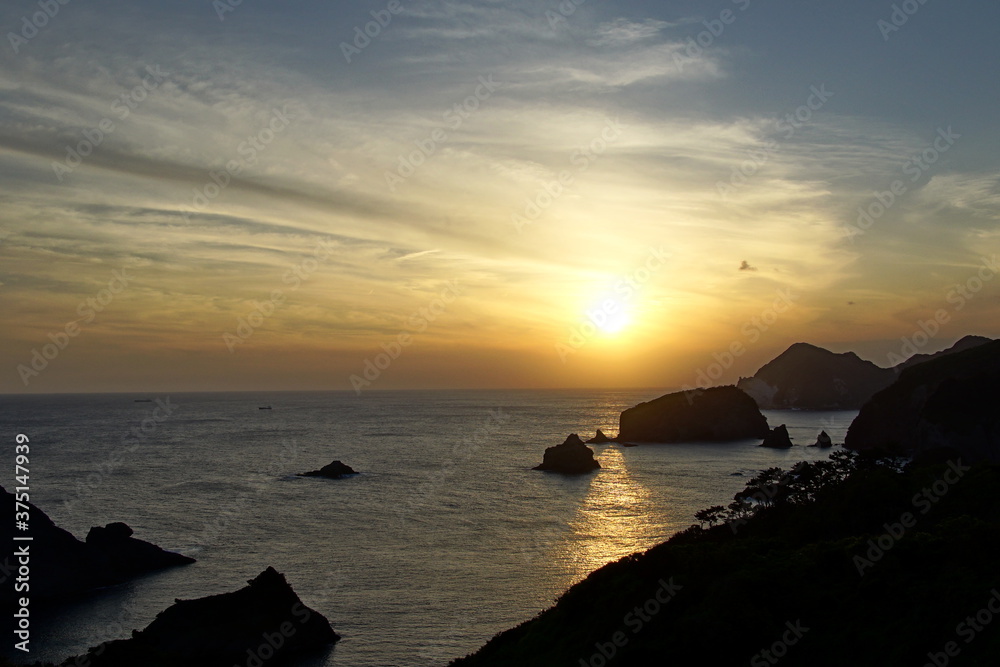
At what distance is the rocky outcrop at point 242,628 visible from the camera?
38531 millimetres

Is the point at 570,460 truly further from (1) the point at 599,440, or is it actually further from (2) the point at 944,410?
(1) the point at 599,440

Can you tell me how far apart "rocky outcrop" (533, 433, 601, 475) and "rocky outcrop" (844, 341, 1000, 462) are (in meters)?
42.3

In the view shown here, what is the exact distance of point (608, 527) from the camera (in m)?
71.3

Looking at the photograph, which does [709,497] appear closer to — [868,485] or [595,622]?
[868,485]

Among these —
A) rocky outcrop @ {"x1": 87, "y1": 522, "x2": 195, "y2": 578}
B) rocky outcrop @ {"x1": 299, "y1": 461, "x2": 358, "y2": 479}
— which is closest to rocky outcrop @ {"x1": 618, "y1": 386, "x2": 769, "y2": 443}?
rocky outcrop @ {"x1": 299, "y1": 461, "x2": 358, "y2": 479}

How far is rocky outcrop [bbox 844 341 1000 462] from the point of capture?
91375 millimetres

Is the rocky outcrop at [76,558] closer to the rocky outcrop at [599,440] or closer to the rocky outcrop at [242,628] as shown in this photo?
the rocky outcrop at [242,628]

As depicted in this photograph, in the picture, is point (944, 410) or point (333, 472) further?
point (333, 472)

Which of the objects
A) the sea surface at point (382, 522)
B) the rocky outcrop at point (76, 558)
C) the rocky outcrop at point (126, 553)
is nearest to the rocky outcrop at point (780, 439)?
the sea surface at point (382, 522)

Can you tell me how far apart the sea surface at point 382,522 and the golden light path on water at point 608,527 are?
0.93 feet

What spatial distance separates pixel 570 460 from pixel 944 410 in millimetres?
54471

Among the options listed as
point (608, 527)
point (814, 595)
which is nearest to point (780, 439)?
point (608, 527)

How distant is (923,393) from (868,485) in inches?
3504

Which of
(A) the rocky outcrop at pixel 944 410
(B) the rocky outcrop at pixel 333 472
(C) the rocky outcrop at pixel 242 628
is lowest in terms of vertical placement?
(B) the rocky outcrop at pixel 333 472
